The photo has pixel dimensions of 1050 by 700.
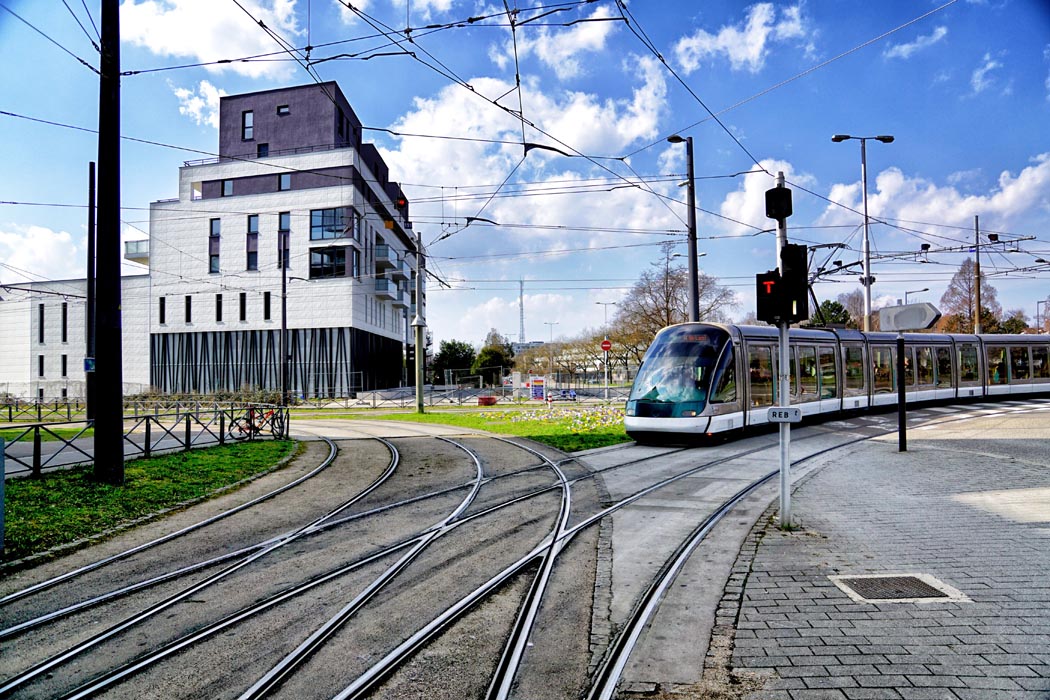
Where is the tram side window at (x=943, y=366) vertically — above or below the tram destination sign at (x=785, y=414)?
above

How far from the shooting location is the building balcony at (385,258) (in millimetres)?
53062

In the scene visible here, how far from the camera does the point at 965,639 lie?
4.03 metres

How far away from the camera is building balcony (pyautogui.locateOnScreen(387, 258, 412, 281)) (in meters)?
56.6

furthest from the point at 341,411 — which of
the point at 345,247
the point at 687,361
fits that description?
the point at 687,361

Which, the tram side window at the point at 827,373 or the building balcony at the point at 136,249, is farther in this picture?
the building balcony at the point at 136,249

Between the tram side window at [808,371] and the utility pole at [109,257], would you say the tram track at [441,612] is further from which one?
the tram side window at [808,371]

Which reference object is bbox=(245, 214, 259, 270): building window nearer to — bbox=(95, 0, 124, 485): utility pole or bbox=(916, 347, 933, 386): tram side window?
Answer: bbox=(95, 0, 124, 485): utility pole

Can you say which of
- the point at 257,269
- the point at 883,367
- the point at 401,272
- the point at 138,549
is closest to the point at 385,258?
the point at 401,272

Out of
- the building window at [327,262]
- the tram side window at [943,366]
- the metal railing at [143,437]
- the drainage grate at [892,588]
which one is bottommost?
the drainage grate at [892,588]

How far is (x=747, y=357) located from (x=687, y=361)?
1.78 metres

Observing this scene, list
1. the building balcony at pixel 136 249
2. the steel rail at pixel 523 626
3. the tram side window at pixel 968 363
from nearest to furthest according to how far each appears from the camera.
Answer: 1. the steel rail at pixel 523 626
2. the tram side window at pixel 968 363
3. the building balcony at pixel 136 249

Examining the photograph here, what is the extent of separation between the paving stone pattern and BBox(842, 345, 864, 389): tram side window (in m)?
12.1

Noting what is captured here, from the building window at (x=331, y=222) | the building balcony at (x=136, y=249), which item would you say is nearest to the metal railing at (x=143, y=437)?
the building window at (x=331, y=222)

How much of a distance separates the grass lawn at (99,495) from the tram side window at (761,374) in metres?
11.2
